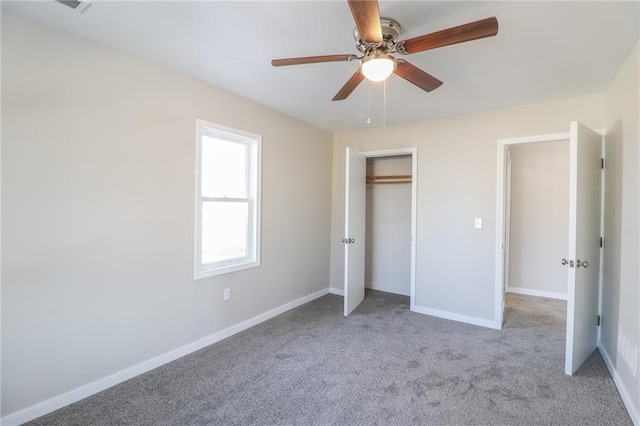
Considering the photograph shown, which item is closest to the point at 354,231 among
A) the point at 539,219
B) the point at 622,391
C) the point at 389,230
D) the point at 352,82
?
the point at 389,230

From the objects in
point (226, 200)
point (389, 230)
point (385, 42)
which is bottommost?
point (389, 230)

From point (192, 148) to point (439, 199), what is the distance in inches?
115

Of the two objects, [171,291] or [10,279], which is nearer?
[10,279]

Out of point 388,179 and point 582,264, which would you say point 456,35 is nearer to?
point 582,264

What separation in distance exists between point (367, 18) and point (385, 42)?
1.70 feet

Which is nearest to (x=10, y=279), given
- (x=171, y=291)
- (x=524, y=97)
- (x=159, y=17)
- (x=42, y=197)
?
(x=42, y=197)

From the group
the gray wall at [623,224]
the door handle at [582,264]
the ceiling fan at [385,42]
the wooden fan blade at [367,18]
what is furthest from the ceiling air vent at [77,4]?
the door handle at [582,264]

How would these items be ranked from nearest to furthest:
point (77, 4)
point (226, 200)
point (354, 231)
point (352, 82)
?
1. point (77, 4)
2. point (352, 82)
3. point (226, 200)
4. point (354, 231)

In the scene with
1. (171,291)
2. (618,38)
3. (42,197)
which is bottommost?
(171,291)

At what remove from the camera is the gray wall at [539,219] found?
180 inches

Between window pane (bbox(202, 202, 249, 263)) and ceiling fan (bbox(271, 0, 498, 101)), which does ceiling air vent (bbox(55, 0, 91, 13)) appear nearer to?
ceiling fan (bbox(271, 0, 498, 101))

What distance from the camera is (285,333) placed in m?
3.24

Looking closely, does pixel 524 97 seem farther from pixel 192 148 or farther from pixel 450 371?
pixel 192 148

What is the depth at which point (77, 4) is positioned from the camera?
1.77 m
